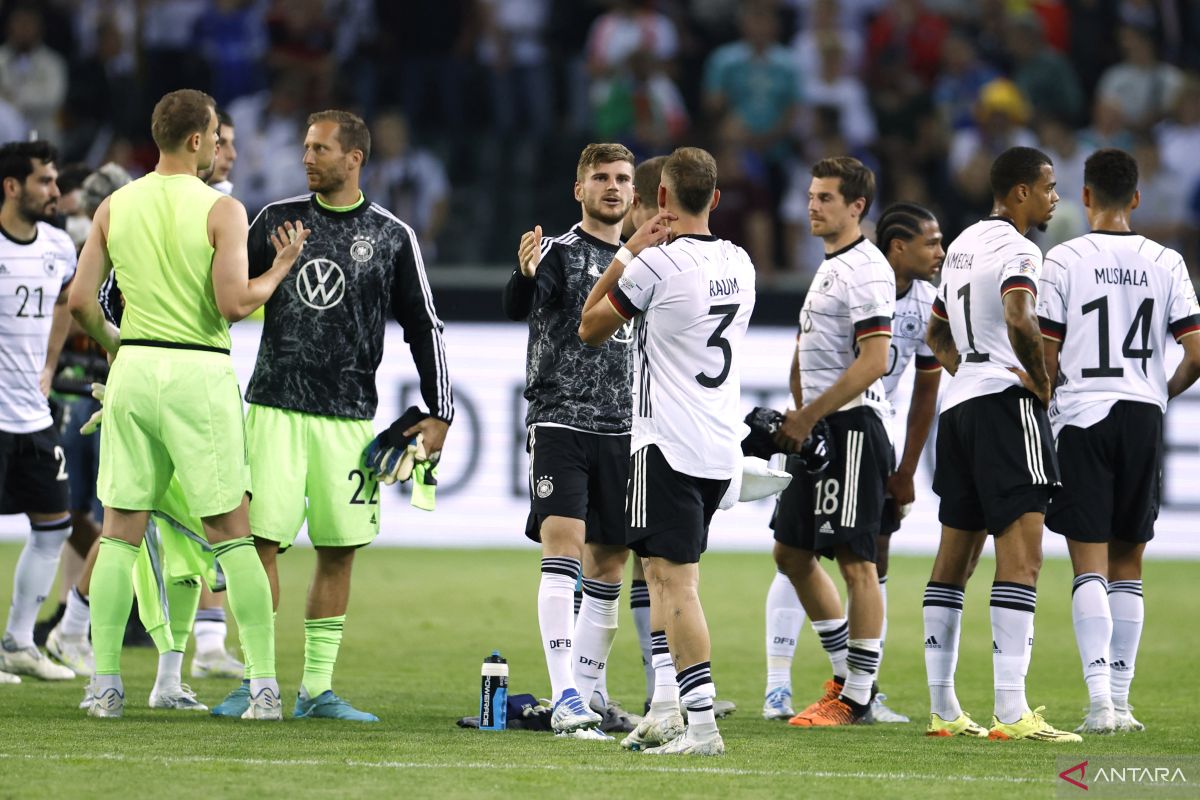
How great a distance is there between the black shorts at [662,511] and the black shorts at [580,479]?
75 cm

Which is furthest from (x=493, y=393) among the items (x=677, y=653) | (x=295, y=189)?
(x=677, y=653)

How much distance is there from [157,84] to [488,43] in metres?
3.61

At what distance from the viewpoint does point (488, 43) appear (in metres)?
19.5

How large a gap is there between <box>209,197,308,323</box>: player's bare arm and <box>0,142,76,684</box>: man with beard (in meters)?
2.01

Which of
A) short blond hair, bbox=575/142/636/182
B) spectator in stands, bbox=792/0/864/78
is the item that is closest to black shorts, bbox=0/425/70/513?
short blond hair, bbox=575/142/636/182

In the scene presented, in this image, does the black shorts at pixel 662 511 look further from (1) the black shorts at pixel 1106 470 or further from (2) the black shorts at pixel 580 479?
(1) the black shorts at pixel 1106 470

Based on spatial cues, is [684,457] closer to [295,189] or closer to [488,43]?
[295,189]

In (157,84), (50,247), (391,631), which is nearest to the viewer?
(50,247)

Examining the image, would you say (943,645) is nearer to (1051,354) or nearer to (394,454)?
(1051,354)

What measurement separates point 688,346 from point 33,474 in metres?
4.15

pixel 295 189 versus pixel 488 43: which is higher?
pixel 488 43

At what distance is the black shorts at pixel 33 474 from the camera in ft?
30.1

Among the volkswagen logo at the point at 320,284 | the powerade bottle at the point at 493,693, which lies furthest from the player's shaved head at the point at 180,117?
the powerade bottle at the point at 493,693

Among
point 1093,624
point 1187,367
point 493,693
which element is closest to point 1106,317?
point 1187,367
